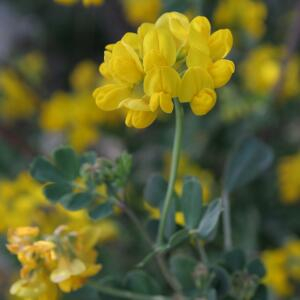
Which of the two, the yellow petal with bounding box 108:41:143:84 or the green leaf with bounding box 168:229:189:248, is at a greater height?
the yellow petal with bounding box 108:41:143:84

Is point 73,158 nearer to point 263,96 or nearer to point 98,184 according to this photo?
point 98,184

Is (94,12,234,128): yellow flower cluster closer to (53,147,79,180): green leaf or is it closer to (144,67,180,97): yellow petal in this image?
(144,67,180,97): yellow petal

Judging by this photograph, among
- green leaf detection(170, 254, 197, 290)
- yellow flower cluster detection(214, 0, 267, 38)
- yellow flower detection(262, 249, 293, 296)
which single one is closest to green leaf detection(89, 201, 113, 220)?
green leaf detection(170, 254, 197, 290)

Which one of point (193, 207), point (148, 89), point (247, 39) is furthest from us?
point (247, 39)

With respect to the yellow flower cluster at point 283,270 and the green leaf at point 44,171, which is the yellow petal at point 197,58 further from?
the yellow flower cluster at point 283,270

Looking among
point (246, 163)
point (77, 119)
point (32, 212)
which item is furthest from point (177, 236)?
point (77, 119)

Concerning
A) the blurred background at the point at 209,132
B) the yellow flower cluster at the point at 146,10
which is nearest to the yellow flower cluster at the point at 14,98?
the blurred background at the point at 209,132

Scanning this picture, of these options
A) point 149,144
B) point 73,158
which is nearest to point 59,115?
point 149,144
